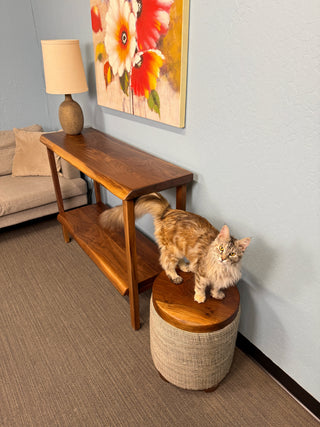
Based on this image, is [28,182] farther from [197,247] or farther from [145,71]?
[197,247]

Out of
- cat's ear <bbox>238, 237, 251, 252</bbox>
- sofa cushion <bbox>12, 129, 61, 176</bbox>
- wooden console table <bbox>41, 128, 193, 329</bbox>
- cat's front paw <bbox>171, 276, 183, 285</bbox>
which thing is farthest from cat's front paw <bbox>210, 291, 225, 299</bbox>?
sofa cushion <bbox>12, 129, 61, 176</bbox>

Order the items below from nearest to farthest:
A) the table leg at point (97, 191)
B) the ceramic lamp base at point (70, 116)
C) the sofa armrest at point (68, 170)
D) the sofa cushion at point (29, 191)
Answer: the ceramic lamp base at point (70, 116) → the sofa cushion at point (29, 191) → the table leg at point (97, 191) → the sofa armrest at point (68, 170)

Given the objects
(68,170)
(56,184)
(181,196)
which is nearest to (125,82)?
(181,196)

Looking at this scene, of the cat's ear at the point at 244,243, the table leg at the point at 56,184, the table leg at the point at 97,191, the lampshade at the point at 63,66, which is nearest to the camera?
the cat's ear at the point at 244,243

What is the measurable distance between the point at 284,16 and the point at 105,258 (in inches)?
57.5

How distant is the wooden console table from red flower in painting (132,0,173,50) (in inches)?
23.4

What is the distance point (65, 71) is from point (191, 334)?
1737mm

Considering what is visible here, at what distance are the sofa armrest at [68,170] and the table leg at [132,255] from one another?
1.45m

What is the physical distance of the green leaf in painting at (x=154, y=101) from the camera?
159cm

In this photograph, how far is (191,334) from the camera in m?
1.21

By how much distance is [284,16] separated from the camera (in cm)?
97

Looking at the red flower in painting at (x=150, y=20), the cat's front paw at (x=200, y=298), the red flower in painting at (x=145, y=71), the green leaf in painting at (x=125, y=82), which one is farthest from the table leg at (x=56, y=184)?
the cat's front paw at (x=200, y=298)

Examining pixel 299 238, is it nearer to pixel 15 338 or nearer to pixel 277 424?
pixel 277 424

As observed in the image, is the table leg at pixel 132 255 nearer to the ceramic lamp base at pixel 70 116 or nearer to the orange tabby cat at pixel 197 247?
the orange tabby cat at pixel 197 247
